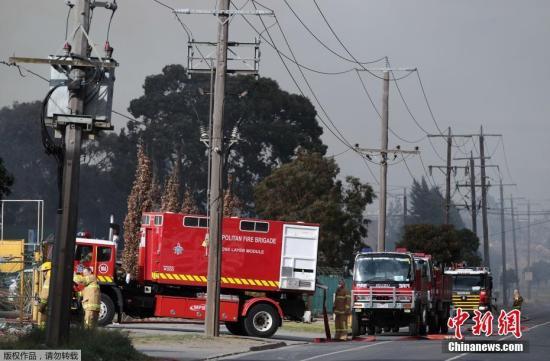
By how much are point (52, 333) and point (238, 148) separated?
219ft

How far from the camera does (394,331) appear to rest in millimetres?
42812

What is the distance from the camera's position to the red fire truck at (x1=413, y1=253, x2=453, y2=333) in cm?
3856

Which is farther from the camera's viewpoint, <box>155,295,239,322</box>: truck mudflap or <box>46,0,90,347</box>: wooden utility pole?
<box>155,295,239,322</box>: truck mudflap

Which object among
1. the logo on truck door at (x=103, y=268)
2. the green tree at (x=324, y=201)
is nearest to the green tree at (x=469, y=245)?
the green tree at (x=324, y=201)

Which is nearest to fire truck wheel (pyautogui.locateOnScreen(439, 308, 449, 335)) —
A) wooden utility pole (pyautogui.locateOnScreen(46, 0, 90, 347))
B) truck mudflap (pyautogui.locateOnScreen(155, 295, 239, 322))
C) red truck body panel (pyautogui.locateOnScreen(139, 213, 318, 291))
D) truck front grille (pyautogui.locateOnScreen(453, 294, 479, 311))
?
truck front grille (pyautogui.locateOnScreen(453, 294, 479, 311))

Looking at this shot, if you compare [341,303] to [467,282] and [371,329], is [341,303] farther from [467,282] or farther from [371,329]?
[467,282]

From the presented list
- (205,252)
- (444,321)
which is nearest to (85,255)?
(205,252)

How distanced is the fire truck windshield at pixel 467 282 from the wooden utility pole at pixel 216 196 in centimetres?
2497

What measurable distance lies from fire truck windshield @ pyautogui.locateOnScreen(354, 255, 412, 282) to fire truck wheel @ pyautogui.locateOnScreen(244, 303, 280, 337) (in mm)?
3898

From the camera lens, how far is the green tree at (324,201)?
61531 millimetres

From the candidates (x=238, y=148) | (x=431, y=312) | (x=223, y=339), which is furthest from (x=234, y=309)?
(x=238, y=148)

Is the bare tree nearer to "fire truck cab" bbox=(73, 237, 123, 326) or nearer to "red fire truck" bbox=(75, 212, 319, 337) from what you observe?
"red fire truck" bbox=(75, 212, 319, 337)

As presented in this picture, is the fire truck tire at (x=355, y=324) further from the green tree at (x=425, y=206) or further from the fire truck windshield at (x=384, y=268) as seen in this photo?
the green tree at (x=425, y=206)

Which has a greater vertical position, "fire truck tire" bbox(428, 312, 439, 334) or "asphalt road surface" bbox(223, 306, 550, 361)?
"fire truck tire" bbox(428, 312, 439, 334)
